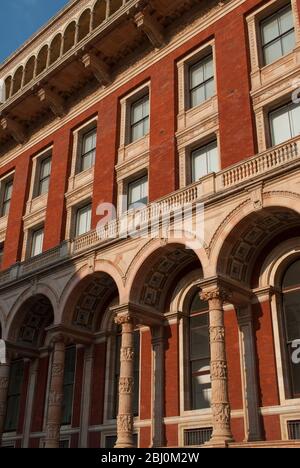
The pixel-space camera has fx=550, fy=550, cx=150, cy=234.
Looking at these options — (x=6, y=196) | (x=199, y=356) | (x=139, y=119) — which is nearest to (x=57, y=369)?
(x=199, y=356)

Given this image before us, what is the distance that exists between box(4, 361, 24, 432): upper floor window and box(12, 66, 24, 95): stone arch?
16172mm

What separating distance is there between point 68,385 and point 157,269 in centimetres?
706

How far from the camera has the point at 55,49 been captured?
30.6m

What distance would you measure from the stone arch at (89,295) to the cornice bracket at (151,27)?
10.5 m

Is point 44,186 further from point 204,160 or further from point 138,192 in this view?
point 204,160

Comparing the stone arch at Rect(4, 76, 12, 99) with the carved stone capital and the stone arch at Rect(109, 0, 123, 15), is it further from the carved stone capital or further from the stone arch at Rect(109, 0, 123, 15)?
the carved stone capital

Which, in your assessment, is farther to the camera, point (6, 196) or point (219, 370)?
point (6, 196)

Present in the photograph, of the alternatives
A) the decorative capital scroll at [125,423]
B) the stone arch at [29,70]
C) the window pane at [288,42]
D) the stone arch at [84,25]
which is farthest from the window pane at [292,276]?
the stone arch at [29,70]

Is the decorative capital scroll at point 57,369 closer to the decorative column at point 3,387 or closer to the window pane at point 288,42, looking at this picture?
the decorative column at point 3,387

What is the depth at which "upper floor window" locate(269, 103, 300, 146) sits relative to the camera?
18797 mm

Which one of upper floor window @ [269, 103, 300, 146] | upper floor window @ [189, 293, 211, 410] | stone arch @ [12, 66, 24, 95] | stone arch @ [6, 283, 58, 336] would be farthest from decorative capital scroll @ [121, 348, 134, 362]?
stone arch @ [12, 66, 24, 95]

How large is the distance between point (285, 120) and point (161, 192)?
17.4 ft

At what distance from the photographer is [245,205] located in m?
16.9

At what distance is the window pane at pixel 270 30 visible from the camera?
20922 millimetres
